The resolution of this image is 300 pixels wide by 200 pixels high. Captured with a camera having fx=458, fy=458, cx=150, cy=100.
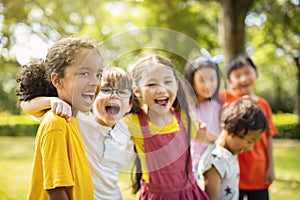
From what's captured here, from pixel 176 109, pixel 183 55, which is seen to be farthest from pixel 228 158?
pixel 183 55

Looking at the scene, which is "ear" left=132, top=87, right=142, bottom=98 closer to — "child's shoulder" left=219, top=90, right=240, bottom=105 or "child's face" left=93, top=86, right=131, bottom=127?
"child's face" left=93, top=86, right=131, bottom=127

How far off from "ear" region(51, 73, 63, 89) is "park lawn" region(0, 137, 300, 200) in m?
→ 0.51

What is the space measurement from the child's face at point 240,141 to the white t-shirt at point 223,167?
4cm

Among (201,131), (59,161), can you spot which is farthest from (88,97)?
(201,131)

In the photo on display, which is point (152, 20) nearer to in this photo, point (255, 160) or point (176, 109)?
point (255, 160)

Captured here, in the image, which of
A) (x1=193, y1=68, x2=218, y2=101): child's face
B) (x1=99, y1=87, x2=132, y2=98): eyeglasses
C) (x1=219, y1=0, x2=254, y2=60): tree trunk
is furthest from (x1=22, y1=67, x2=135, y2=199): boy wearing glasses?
(x1=219, y1=0, x2=254, y2=60): tree trunk

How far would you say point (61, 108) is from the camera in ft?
5.77

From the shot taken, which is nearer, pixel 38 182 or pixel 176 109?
pixel 38 182

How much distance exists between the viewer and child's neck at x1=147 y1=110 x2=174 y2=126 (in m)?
2.20

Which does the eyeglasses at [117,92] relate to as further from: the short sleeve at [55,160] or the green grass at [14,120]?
the green grass at [14,120]

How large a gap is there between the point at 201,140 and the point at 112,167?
632mm

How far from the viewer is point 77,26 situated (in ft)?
30.5

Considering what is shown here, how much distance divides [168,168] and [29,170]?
5.85 metres

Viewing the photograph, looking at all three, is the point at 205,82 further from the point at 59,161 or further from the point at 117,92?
the point at 59,161
